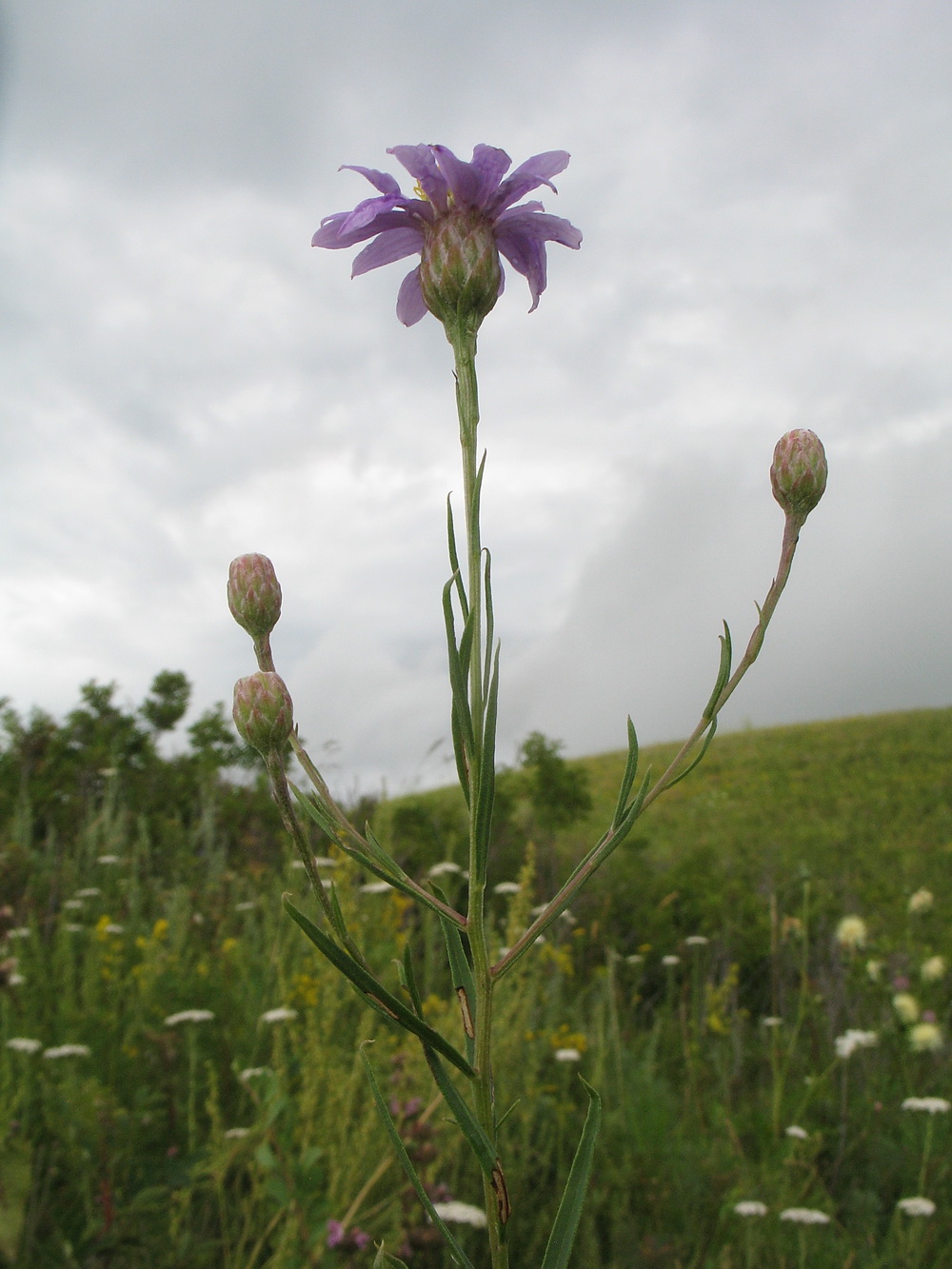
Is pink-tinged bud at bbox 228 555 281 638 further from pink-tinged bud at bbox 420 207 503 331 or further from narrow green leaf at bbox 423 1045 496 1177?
narrow green leaf at bbox 423 1045 496 1177

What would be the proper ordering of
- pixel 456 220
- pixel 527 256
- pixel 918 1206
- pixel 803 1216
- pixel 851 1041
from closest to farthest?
pixel 456 220, pixel 527 256, pixel 803 1216, pixel 918 1206, pixel 851 1041

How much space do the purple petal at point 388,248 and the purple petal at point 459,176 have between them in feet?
0.24

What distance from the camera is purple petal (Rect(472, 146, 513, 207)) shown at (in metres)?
1.02

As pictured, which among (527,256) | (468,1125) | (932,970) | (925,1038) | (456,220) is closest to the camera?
(468,1125)

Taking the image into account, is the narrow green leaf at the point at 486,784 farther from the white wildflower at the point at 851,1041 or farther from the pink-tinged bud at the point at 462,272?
the white wildflower at the point at 851,1041

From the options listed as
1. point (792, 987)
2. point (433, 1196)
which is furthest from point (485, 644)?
point (792, 987)

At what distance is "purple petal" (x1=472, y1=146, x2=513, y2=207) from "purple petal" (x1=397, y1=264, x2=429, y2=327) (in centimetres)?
21

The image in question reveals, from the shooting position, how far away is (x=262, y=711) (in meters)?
1.04

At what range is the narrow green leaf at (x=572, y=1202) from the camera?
852 mm

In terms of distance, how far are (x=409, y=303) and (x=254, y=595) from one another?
0.42 metres

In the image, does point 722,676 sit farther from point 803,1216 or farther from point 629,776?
point 803,1216

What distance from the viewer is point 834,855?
9398 mm

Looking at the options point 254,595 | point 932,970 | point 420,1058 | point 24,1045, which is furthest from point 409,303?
point 932,970

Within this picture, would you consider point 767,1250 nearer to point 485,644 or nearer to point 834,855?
point 485,644
